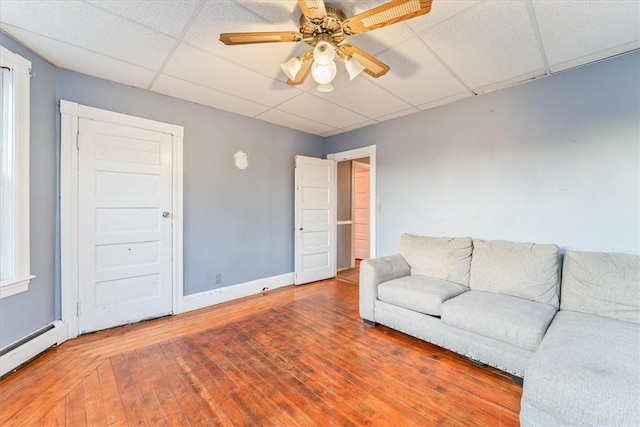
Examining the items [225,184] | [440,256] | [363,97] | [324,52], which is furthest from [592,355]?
[225,184]

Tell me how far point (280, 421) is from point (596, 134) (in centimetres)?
326

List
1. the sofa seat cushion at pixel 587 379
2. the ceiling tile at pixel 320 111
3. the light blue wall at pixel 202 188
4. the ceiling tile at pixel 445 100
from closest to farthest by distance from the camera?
the sofa seat cushion at pixel 587 379 < the light blue wall at pixel 202 188 < the ceiling tile at pixel 445 100 < the ceiling tile at pixel 320 111

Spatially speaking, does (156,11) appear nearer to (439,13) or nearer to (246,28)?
(246,28)

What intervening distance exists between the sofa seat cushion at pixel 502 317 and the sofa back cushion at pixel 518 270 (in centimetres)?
10

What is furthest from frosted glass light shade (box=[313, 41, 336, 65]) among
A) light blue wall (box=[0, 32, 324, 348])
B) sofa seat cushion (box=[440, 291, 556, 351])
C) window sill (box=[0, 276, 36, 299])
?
window sill (box=[0, 276, 36, 299])

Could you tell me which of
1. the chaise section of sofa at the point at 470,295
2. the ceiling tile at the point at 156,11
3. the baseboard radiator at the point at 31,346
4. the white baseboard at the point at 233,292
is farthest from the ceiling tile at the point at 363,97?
the baseboard radiator at the point at 31,346

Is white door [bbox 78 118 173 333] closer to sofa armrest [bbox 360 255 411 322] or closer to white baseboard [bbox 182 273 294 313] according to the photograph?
white baseboard [bbox 182 273 294 313]

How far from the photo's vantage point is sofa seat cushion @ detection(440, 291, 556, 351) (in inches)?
70.3

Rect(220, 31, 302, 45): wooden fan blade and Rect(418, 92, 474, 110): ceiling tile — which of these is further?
Rect(418, 92, 474, 110): ceiling tile

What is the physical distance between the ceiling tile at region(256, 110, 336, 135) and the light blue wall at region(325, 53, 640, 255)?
1119mm

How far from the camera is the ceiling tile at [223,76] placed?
7.27 feet

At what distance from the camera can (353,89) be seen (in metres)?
2.79

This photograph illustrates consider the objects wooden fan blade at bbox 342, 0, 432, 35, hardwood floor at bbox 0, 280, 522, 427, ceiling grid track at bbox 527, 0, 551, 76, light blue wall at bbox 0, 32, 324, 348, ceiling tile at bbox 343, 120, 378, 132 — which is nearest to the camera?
wooden fan blade at bbox 342, 0, 432, 35

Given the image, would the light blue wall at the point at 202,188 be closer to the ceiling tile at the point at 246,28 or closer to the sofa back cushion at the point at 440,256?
the ceiling tile at the point at 246,28
